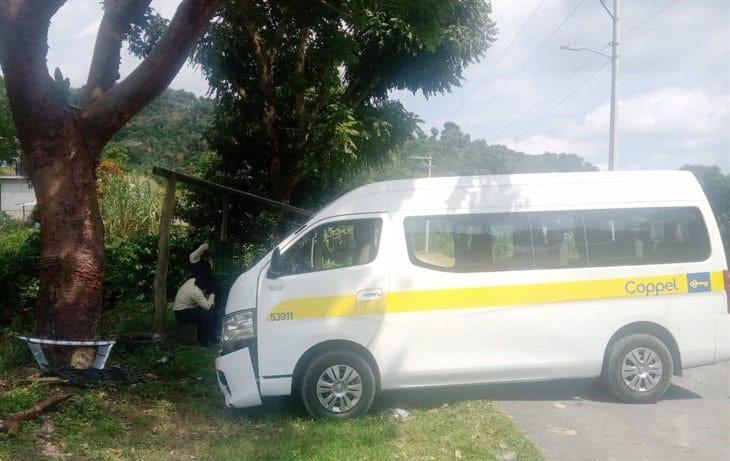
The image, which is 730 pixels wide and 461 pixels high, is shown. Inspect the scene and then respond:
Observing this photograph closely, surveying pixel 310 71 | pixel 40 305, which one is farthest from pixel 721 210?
pixel 40 305

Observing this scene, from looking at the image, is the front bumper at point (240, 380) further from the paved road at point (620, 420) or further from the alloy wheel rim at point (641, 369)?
the alloy wheel rim at point (641, 369)

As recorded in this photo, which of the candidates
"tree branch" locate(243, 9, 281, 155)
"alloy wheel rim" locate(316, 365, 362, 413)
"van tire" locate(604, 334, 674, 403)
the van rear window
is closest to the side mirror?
"alloy wheel rim" locate(316, 365, 362, 413)

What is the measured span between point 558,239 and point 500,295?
88cm

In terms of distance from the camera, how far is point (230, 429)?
252 inches

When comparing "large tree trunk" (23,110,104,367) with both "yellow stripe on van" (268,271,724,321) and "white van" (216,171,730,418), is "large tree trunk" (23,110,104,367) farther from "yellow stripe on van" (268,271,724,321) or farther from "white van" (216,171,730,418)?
"yellow stripe on van" (268,271,724,321)

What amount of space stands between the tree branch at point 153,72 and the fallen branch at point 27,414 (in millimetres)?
3033

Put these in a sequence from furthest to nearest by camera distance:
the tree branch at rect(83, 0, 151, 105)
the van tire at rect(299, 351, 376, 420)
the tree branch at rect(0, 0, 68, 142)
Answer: the tree branch at rect(83, 0, 151, 105) < the tree branch at rect(0, 0, 68, 142) < the van tire at rect(299, 351, 376, 420)

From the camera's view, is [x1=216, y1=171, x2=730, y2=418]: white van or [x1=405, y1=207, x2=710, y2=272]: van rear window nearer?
[x1=216, y1=171, x2=730, y2=418]: white van

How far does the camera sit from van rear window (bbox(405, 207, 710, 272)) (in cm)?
677

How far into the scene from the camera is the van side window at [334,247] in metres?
6.63

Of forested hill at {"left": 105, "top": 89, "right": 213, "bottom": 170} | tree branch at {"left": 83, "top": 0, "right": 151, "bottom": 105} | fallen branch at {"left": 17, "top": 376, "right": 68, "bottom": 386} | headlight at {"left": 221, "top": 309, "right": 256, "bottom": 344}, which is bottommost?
fallen branch at {"left": 17, "top": 376, "right": 68, "bottom": 386}

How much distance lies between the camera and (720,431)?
20.2 ft

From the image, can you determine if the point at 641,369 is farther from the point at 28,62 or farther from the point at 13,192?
the point at 13,192

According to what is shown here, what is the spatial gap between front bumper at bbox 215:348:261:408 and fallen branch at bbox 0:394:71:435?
1.59 m
